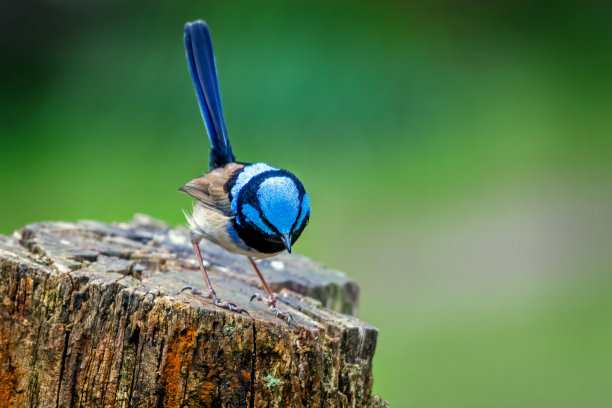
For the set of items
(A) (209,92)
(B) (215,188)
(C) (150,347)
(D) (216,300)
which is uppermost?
(A) (209,92)

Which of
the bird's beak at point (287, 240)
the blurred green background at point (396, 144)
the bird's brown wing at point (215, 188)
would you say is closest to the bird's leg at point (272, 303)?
the bird's beak at point (287, 240)

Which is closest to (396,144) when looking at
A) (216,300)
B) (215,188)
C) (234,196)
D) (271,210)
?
(215,188)

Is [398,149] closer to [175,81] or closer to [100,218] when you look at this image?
[175,81]

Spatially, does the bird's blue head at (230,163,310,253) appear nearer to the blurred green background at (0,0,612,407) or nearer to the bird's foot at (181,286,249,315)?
the bird's foot at (181,286,249,315)

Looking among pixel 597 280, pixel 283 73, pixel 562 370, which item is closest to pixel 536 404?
pixel 562 370

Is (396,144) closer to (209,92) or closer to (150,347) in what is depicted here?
(209,92)

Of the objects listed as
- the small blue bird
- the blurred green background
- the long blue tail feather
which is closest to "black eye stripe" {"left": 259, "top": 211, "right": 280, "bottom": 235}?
the small blue bird

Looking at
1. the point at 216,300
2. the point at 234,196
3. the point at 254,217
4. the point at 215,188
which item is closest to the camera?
the point at 216,300

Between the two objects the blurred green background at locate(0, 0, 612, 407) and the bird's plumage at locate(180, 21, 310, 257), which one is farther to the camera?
the blurred green background at locate(0, 0, 612, 407)
